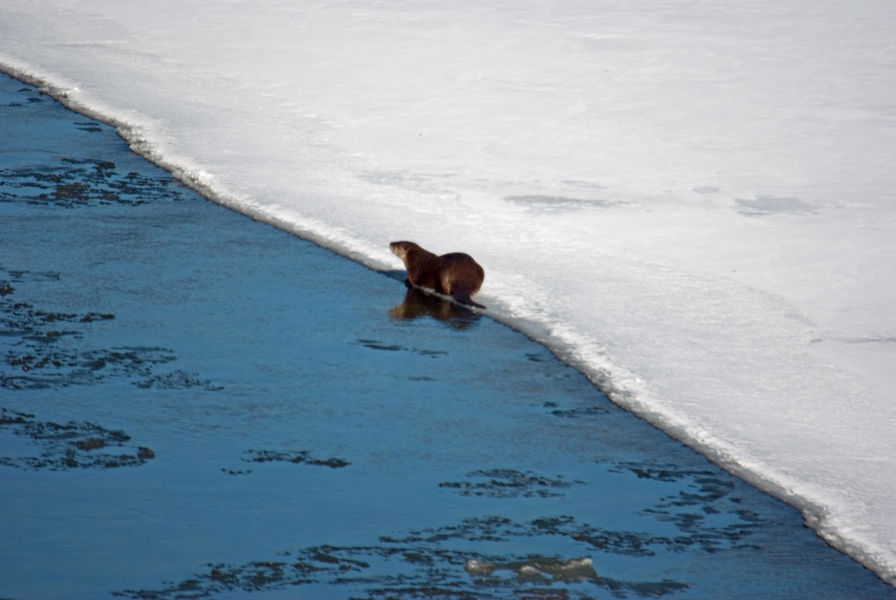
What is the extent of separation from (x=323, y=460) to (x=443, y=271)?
2.14m

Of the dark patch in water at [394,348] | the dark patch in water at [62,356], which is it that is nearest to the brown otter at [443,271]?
the dark patch in water at [394,348]

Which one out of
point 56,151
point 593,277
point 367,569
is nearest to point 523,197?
point 593,277

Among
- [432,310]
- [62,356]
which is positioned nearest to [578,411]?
[432,310]

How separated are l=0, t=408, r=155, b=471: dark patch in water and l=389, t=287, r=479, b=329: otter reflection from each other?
1996 millimetres

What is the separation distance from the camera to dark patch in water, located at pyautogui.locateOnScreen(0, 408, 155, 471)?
15.1 feet

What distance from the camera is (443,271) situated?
6.68 metres

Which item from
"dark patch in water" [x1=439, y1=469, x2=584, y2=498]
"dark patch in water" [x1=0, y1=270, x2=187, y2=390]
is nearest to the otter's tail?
"dark patch in water" [x1=0, y1=270, x2=187, y2=390]

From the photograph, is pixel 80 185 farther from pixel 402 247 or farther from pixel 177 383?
pixel 177 383

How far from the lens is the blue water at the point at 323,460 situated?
3.99 metres

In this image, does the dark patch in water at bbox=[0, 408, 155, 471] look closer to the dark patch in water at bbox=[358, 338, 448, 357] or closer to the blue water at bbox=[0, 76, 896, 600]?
the blue water at bbox=[0, 76, 896, 600]

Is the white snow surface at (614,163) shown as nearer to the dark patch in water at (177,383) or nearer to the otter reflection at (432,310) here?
the otter reflection at (432,310)

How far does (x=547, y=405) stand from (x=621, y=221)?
120 inches

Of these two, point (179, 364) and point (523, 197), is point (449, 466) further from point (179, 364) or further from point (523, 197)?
point (523, 197)

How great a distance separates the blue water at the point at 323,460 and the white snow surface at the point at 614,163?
333 mm
